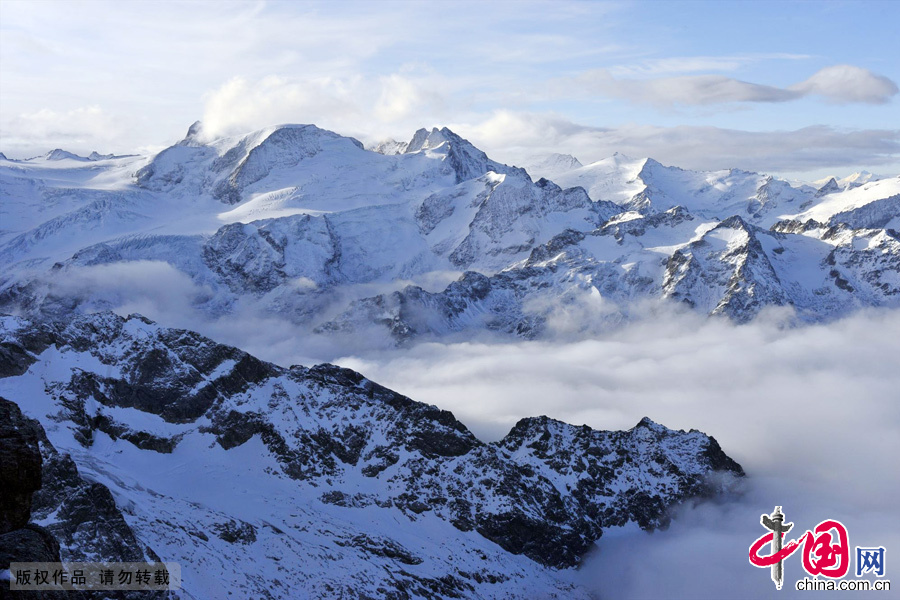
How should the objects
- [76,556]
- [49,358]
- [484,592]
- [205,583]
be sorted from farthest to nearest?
[49,358]
[484,592]
[205,583]
[76,556]

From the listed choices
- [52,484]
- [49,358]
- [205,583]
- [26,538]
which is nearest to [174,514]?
[205,583]

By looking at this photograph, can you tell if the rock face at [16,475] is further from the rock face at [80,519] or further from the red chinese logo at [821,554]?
the red chinese logo at [821,554]

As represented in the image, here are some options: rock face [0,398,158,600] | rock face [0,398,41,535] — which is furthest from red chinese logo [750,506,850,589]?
rock face [0,398,41,535]

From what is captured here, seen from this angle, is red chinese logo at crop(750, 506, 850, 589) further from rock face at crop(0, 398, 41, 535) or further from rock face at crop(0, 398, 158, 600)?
rock face at crop(0, 398, 41, 535)

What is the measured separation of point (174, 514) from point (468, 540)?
70.0 meters

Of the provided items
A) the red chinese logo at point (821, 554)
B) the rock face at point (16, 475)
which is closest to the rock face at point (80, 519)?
the rock face at point (16, 475)

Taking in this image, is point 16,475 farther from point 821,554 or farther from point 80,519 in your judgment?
point 821,554

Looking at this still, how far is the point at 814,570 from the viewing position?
435ft

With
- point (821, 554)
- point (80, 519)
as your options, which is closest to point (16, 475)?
point (80, 519)

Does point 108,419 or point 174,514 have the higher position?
point 108,419

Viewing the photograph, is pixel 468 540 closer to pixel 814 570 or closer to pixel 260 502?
pixel 260 502

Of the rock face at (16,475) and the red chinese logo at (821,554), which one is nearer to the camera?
the rock face at (16,475)

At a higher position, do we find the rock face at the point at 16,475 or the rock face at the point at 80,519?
the rock face at the point at 16,475

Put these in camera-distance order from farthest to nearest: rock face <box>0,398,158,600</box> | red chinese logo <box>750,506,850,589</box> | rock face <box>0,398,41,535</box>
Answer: red chinese logo <box>750,506,850,589</box> < rock face <box>0,398,158,600</box> < rock face <box>0,398,41,535</box>
